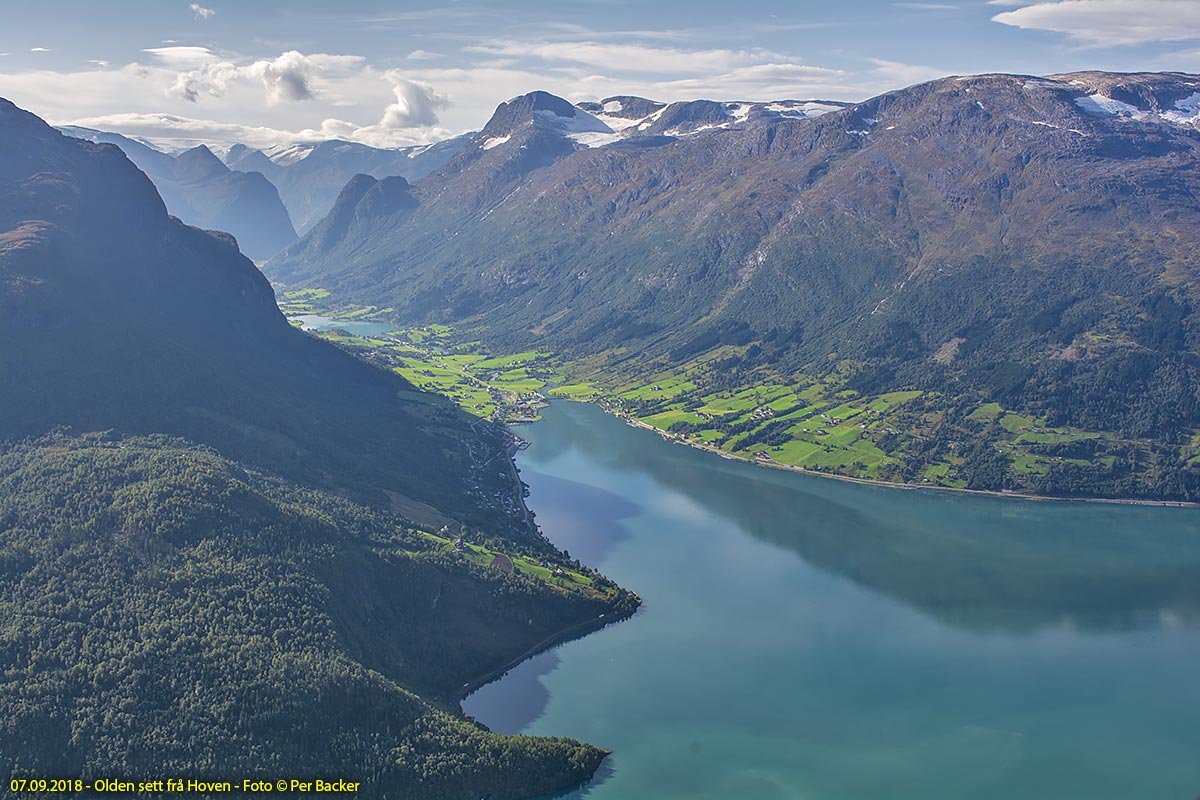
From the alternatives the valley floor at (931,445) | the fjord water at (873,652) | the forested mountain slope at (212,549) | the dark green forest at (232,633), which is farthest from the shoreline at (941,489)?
the dark green forest at (232,633)

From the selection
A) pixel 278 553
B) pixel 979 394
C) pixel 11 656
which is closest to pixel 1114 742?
pixel 278 553

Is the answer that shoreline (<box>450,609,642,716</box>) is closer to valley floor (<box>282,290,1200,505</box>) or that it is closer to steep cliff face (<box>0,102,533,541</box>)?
steep cliff face (<box>0,102,533,541</box>)

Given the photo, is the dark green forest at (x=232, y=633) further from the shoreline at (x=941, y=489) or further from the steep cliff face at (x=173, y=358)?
the shoreline at (x=941, y=489)

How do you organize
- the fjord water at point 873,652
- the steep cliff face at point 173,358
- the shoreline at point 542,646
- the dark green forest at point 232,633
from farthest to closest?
the steep cliff face at point 173,358, the shoreline at point 542,646, the fjord water at point 873,652, the dark green forest at point 232,633

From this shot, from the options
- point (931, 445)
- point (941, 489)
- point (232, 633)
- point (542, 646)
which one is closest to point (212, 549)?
point (232, 633)

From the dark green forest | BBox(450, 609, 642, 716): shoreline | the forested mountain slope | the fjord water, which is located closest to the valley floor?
the fjord water

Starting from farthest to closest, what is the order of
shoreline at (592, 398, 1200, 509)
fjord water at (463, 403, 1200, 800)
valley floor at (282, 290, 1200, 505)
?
valley floor at (282, 290, 1200, 505) → shoreline at (592, 398, 1200, 509) → fjord water at (463, 403, 1200, 800)

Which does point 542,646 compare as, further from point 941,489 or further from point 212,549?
point 941,489

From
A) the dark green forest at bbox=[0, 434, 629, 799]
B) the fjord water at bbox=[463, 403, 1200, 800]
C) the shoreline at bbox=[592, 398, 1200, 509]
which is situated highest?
the dark green forest at bbox=[0, 434, 629, 799]

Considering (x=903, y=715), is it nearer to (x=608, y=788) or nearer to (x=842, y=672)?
(x=842, y=672)
